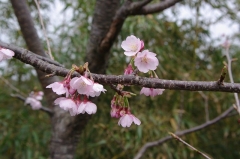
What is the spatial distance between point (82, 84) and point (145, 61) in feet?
0.36

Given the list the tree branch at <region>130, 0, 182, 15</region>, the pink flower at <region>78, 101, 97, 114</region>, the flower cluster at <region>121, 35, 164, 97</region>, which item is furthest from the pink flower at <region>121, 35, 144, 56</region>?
the tree branch at <region>130, 0, 182, 15</region>

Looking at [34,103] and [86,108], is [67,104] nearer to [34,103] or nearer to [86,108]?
[86,108]

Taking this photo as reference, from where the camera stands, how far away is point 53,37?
1.94m

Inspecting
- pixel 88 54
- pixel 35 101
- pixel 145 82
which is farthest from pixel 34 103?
pixel 145 82

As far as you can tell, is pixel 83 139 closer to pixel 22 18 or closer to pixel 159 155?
pixel 159 155

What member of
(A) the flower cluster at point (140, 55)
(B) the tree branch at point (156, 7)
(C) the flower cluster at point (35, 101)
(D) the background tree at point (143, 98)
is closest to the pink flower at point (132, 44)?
(A) the flower cluster at point (140, 55)

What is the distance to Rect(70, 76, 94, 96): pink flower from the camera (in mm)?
464

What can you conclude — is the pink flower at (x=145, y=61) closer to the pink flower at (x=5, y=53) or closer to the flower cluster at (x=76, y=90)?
the flower cluster at (x=76, y=90)

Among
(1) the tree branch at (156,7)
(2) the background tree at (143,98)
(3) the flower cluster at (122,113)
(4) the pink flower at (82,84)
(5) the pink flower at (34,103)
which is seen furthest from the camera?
(2) the background tree at (143,98)

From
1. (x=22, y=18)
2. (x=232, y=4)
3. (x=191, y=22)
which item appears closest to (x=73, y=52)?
(x=22, y=18)

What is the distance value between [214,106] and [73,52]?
2.81 feet

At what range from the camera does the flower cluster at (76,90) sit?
472 mm

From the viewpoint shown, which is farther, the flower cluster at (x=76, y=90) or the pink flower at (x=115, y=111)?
the pink flower at (x=115, y=111)

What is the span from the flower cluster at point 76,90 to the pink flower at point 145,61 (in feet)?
0.24
